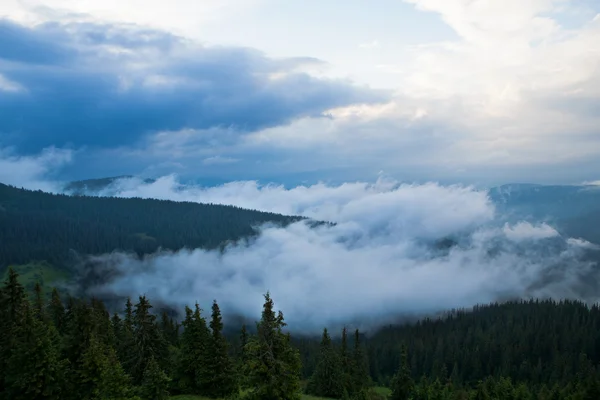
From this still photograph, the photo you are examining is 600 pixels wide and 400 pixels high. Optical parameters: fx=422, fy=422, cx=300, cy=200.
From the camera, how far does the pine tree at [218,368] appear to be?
189 ft

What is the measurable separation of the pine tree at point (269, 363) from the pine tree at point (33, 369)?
73.6ft

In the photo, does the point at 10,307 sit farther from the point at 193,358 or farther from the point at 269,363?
the point at 269,363

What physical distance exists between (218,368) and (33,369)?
73.0 feet

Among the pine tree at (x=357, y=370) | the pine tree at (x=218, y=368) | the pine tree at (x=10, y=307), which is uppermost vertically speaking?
the pine tree at (x=10, y=307)

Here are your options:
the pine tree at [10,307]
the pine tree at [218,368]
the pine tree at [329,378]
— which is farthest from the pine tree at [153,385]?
the pine tree at [329,378]

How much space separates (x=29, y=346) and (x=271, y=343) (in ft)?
88.2

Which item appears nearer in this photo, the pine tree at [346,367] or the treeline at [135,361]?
the treeline at [135,361]

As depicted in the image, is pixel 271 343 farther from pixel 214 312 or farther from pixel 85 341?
pixel 85 341

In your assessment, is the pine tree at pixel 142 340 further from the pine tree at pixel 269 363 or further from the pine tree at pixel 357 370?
the pine tree at pixel 357 370

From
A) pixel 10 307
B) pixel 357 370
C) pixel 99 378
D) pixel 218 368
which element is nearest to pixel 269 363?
pixel 99 378

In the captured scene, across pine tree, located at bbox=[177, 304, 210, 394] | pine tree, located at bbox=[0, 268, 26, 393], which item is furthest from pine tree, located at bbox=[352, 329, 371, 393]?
pine tree, located at bbox=[0, 268, 26, 393]

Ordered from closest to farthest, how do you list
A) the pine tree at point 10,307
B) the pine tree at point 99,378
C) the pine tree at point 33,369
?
the pine tree at point 99,378 → the pine tree at point 33,369 → the pine tree at point 10,307

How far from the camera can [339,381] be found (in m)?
86.1

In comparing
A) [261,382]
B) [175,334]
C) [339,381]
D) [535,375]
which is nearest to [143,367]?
[261,382]
